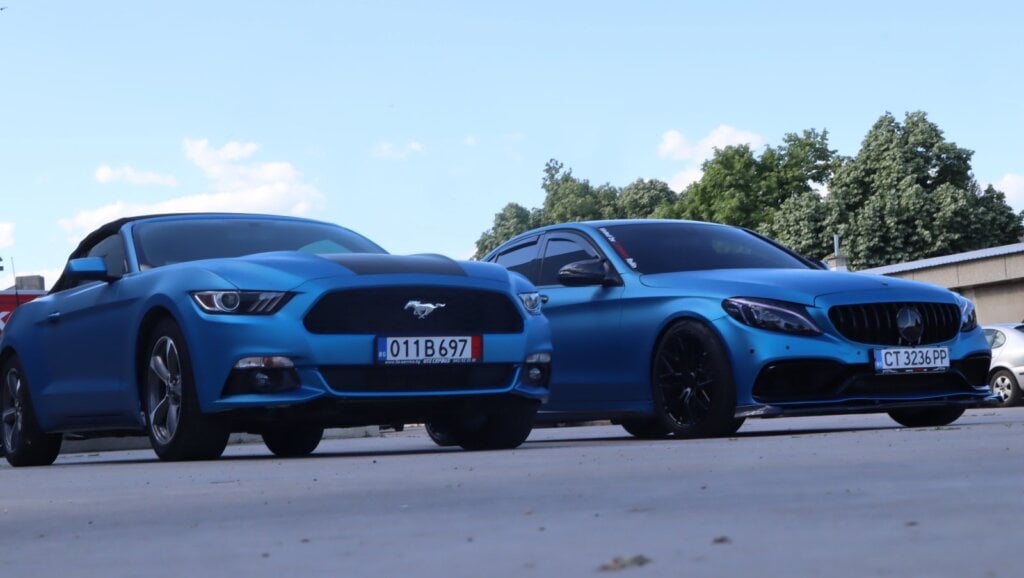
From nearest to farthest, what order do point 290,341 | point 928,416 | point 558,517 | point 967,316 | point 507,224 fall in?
point 558,517 < point 290,341 < point 967,316 < point 928,416 < point 507,224

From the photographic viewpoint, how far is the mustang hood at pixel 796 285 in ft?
33.2

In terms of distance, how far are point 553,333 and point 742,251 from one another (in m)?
1.36

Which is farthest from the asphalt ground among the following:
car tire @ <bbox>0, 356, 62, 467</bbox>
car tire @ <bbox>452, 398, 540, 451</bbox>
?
car tire @ <bbox>0, 356, 62, 467</bbox>

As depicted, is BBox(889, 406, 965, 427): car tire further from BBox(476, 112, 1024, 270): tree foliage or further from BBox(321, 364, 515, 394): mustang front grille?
BBox(476, 112, 1024, 270): tree foliage

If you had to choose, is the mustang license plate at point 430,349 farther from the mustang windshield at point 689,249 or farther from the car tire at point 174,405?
the mustang windshield at point 689,249

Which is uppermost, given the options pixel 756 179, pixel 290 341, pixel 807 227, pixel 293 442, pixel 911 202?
pixel 756 179

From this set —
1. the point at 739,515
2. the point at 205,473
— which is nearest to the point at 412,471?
the point at 205,473

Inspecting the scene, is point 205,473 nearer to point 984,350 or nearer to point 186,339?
point 186,339

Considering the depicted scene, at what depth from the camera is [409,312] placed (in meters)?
8.84

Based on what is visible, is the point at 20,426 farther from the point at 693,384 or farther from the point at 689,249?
the point at 689,249

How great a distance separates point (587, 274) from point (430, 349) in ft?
7.67

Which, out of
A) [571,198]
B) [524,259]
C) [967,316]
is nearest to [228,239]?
[524,259]

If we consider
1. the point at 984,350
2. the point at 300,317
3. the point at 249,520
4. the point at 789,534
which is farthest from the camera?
the point at 984,350

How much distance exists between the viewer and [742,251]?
38.0ft
